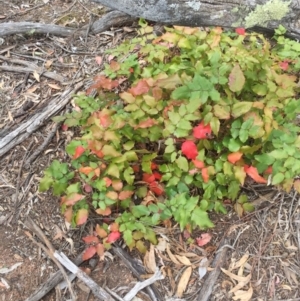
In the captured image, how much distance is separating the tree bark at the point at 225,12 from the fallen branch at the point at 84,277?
1.67 meters

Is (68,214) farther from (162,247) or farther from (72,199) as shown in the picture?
(162,247)

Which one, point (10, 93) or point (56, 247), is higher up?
point (10, 93)

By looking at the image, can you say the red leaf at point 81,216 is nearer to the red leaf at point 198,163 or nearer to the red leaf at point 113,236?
the red leaf at point 113,236

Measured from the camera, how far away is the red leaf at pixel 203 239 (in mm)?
2500

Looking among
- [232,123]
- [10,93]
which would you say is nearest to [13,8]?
[10,93]

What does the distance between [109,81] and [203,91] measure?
67 centimetres

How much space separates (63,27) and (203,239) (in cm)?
188

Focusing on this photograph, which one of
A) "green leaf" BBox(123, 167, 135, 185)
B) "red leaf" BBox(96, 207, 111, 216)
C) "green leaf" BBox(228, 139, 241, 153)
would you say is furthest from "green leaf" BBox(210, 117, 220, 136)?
"red leaf" BBox(96, 207, 111, 216)

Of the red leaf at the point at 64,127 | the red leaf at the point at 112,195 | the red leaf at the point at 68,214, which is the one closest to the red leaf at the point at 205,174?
the red leaf at the point at 112,195

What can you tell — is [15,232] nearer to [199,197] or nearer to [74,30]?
[199,197]

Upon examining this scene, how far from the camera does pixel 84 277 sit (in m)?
2.44

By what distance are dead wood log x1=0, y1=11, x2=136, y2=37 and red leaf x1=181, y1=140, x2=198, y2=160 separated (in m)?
1.37

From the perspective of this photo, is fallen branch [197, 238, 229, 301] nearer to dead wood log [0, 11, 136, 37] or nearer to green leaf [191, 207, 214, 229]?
green leaf [191, 207, 214, 229]

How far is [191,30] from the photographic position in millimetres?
2715
